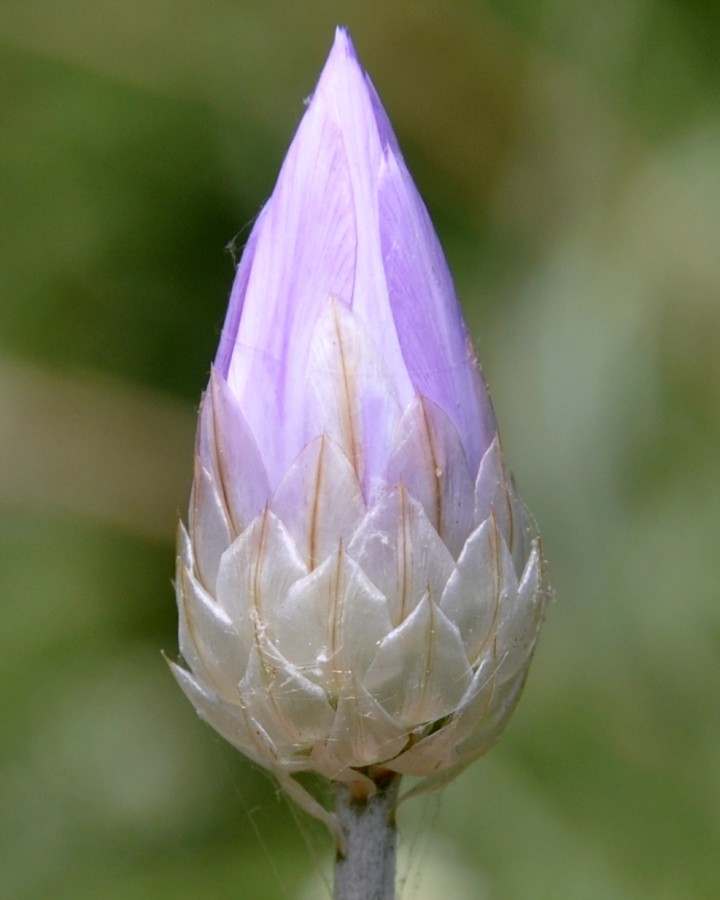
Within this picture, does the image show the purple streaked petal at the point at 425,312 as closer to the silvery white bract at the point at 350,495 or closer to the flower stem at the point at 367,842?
the silvery white bract at the point at 350,495

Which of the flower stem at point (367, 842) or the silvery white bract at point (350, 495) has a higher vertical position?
the silvery white bract at point (350, 495)

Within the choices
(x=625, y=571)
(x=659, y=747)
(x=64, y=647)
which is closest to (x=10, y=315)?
(x=64, y=647)

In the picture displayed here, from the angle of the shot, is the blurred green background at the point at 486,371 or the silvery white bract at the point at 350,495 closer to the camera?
the silvery white bract at the point at 350,495

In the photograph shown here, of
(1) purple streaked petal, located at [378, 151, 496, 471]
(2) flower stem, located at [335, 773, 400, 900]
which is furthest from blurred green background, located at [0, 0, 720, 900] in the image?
(1) purple streaked petal, located at [378, 151, 496, 471]

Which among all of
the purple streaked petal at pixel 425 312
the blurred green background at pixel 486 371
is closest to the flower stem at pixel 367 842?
the purple streaked petal at pixel 425 312

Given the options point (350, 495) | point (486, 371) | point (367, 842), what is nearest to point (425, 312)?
point (350, 495)
